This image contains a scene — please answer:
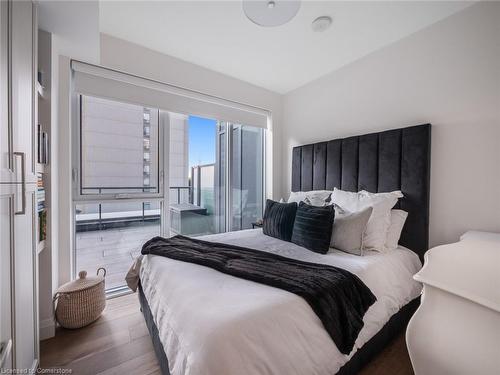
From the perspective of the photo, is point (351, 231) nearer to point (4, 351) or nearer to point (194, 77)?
point (4, 351)

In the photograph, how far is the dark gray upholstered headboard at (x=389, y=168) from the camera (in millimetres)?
1839

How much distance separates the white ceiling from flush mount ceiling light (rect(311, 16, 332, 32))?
39 millimetres

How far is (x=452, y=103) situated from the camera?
174 cm

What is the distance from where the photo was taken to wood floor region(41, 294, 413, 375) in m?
1.37

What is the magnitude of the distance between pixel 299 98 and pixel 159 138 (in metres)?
1.98

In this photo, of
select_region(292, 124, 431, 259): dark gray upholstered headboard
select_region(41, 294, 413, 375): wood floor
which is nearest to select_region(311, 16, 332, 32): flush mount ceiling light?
select_region(292, 124, 431, 259): dark gray upholstered headboard

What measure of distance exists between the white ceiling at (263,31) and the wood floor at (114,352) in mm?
2528

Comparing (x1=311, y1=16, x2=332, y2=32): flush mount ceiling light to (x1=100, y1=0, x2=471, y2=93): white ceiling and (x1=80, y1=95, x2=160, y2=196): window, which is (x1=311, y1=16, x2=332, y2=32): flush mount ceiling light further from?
(x1=80, y1=95, x2=160, y2=196): window

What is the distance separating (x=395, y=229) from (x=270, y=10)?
2.00 metres

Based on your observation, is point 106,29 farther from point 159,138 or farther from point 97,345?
point 97,345

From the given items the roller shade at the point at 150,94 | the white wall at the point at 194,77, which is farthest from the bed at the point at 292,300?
the roller shade at the point at 150,94

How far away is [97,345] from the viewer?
5.18 ft

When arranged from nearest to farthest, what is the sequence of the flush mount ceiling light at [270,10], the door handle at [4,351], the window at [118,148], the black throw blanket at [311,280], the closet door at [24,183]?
1. the door handle at [4,351]
2. the closet door at [24,183]
3. the black throw blanket at [311,280]
4. the flush mount ceiling light at [270,10]
5. the window at [118,148]

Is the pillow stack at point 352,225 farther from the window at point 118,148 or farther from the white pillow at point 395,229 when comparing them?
the window at point 118,148
